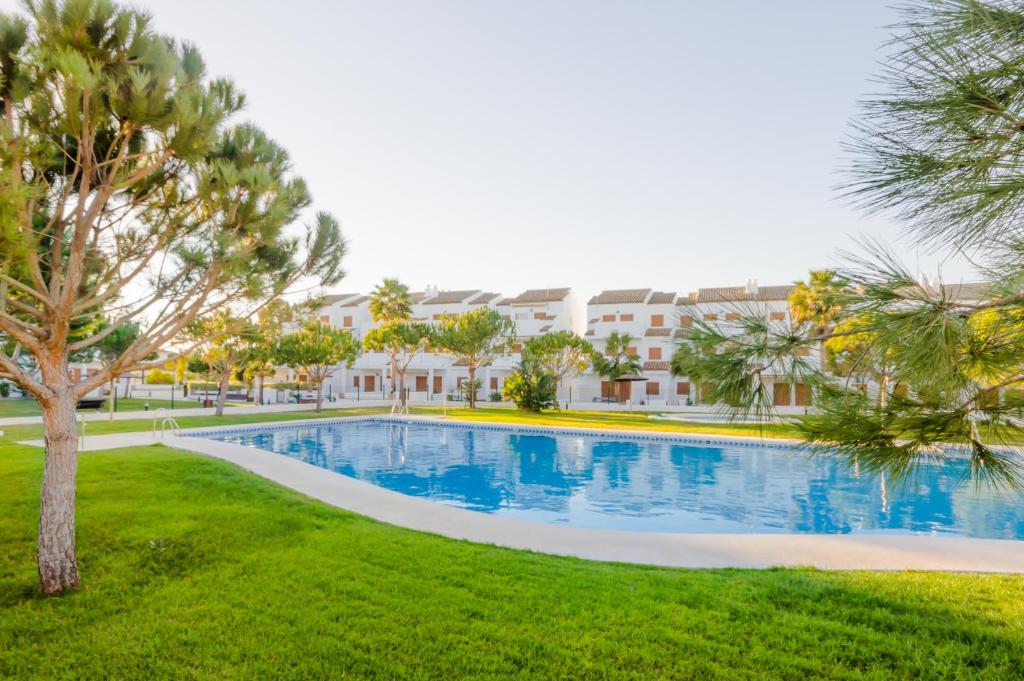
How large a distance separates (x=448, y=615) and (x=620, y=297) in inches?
1738

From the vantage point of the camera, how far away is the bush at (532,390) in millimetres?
31172

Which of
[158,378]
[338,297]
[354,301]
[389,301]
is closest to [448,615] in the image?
[389,301]

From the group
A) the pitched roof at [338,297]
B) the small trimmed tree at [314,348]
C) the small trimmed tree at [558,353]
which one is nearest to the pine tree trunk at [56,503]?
the small trimmed tree at [314,348]

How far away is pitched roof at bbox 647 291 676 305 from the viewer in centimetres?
4538

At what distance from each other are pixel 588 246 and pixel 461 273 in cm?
2470

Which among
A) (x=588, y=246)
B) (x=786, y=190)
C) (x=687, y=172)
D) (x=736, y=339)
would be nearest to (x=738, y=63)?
(x=687, y=172)

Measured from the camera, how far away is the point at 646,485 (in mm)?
14094

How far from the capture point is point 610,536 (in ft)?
24.8

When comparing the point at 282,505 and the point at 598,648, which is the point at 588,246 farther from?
the point at 598,648

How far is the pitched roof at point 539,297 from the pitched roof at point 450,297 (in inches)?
146

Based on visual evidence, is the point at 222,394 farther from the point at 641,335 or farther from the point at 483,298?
the point at 641,335

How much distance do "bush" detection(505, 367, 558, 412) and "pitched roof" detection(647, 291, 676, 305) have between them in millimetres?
17607

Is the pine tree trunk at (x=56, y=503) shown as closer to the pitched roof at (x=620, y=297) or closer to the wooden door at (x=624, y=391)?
the wooden door at (x=624, y=391)

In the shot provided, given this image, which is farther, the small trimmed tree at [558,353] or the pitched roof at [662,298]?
the pitched roof at [662,298]
